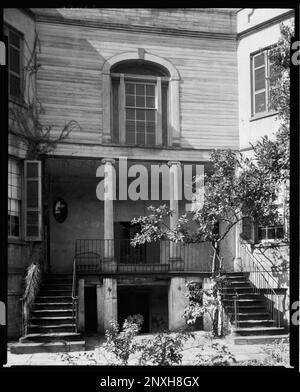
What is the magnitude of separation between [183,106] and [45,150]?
130 inches

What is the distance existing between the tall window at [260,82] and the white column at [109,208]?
3430 millimetres

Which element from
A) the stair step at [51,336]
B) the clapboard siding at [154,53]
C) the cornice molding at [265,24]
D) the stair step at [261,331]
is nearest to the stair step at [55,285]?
the stair step at [51,336]

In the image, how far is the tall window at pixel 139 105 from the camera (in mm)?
13445

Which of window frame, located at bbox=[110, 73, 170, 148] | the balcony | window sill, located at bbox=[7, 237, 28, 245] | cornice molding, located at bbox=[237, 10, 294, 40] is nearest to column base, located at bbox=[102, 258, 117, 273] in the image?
the balcony

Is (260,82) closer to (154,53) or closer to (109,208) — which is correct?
(154,53)

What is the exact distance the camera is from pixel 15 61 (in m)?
12.7

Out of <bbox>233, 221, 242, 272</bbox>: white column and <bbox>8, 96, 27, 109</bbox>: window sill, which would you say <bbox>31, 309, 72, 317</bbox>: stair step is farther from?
<bbox>8, 96, 27, 109</bbox>: window sill

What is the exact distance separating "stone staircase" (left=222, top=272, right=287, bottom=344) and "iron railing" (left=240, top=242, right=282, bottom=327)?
0.10m

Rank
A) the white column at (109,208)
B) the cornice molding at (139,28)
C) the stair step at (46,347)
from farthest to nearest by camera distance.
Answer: the white column at (109,208)
the cornice molding at (139,28)
the stair step at (46,347)

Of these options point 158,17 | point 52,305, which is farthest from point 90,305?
point 158,17

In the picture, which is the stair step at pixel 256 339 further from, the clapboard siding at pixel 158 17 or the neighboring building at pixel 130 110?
the clapboard siding at pixel 158 17

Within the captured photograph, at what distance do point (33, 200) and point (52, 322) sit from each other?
8.99 feet
